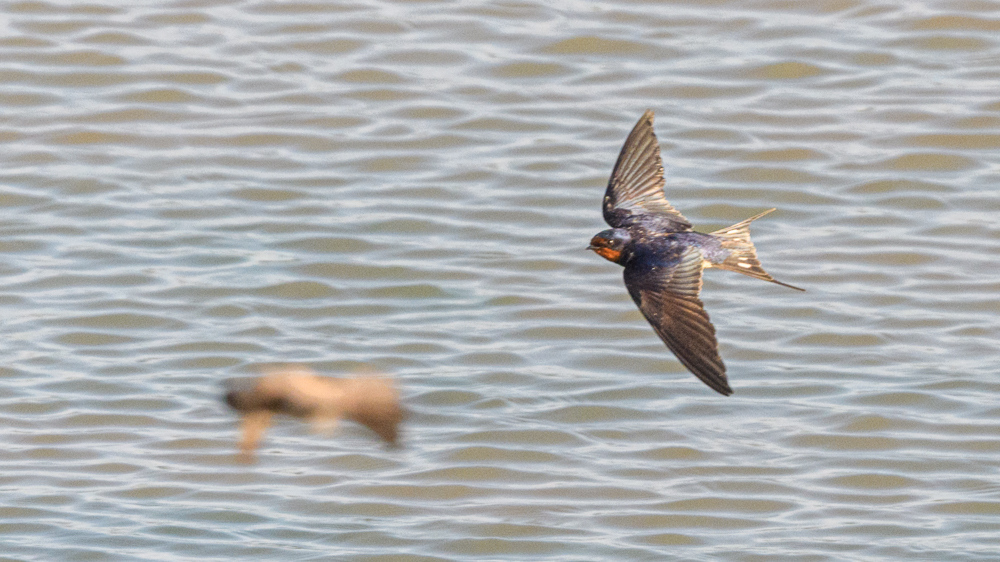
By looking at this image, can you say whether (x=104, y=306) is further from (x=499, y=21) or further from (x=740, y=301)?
(x=499, y=21)

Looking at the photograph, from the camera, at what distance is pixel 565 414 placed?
6867 mm

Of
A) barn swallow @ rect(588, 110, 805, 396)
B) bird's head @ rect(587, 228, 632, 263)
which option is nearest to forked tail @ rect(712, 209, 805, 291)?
barn swallow @ rect(588, 110, 805, 396)

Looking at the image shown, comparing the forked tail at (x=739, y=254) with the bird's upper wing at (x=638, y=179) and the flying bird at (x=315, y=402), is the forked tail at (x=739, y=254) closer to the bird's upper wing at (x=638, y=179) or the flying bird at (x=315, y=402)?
the bird's upper wing at (x=638, y=179)

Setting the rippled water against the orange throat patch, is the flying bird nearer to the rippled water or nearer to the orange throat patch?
the orange throat patch

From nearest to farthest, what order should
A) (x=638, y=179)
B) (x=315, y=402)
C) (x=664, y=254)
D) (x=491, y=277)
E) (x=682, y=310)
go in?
(x=315, y=402), (x=682, y=310), (x=664, y=254), (x=638, y=179), (x=491, y=277)

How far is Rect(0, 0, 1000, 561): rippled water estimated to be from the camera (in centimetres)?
631

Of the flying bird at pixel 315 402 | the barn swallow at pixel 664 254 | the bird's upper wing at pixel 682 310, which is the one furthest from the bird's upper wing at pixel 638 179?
the flying bird at pixel 315 402

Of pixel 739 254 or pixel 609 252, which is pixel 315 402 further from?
pixel 739 254

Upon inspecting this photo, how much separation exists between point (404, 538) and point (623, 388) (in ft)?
4.15

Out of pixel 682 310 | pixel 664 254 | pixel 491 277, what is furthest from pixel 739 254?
pixel 491 277

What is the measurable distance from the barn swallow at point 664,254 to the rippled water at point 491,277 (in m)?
1.06

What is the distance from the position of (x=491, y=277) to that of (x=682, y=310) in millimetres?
2817

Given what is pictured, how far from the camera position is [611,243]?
5.46 meters

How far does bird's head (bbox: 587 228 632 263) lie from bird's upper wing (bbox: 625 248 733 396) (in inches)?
2.5
